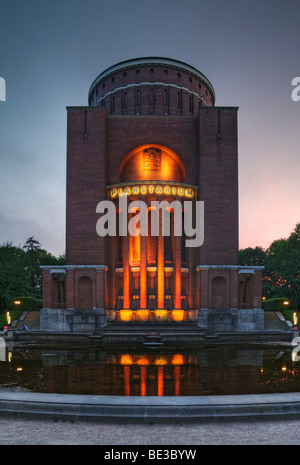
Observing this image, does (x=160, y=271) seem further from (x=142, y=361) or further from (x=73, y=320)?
(x=142, y=361)

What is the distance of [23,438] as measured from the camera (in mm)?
6688

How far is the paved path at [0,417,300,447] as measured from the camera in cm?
656

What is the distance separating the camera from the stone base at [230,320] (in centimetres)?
3303

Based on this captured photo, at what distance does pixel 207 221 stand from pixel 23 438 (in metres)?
29.9

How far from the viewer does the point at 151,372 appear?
531 inches

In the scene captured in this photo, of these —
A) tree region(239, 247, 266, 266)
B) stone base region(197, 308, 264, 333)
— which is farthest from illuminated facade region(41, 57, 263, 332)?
tree region(239, 247, 266, 266)

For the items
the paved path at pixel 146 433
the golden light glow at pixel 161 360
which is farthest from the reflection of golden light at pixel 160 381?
the paved path at pixel 146 433

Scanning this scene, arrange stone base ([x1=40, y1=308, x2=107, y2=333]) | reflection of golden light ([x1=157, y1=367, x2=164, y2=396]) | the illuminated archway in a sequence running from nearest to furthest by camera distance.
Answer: reflection of golden light ([x1=157, y1=367, x2=164, y2=396])
stone base ([x1=40, y1=308, x2=107, y2=333])
the illuminated archway

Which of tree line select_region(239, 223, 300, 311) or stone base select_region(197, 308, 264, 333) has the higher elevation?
tree line select_region(239, 223, 300, 311)

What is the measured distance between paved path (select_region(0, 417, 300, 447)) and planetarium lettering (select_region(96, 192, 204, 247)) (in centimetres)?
2747

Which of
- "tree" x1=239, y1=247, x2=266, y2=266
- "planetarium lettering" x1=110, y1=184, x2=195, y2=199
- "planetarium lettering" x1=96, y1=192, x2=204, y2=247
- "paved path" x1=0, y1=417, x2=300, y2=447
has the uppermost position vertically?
"planetarium lettering" x1=110, y1=184, x2=195, y2=199

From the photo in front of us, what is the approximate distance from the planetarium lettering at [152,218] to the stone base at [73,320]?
650 centimetres

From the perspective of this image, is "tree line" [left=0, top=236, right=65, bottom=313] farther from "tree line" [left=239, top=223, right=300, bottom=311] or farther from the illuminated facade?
"tree line" [left=239, top=223, right=300, bottom=311]

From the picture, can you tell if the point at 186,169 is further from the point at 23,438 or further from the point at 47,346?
the point at 23,438
